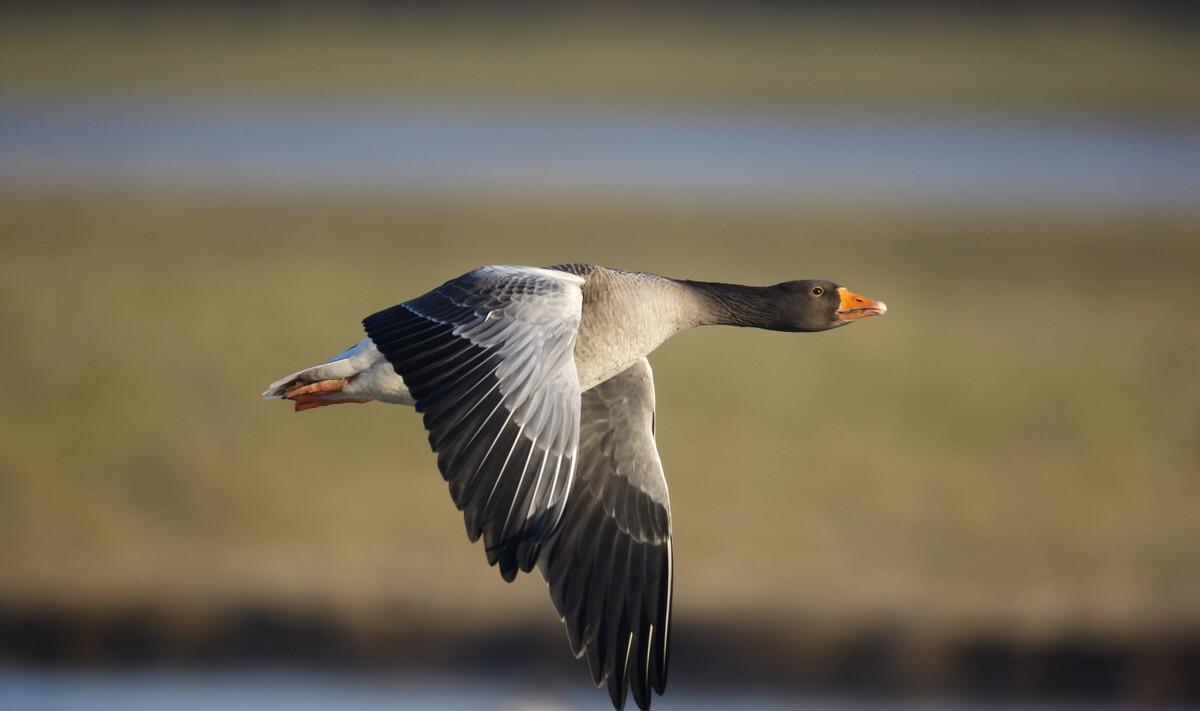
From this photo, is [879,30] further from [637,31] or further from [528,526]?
[528,526]

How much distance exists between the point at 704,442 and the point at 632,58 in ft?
145

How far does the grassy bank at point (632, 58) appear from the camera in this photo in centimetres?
5269

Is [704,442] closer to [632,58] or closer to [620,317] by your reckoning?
[620,317]

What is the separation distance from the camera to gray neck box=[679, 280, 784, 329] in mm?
9602

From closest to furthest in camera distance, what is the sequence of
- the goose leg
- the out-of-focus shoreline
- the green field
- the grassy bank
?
1. the goose leg
2. the out-of-focus shoreline
3. the green field
4. the grassy bank

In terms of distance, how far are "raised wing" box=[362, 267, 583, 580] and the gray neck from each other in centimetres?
116

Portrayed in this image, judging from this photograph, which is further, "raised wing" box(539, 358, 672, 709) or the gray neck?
the gray neck

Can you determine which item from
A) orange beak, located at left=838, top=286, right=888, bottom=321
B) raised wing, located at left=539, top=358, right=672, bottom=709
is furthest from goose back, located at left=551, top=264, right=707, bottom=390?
orange beak, located at left=838, top=286, right=888, bottom=321

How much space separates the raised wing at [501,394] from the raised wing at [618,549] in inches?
51.0

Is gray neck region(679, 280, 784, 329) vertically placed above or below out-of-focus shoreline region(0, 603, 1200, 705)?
above

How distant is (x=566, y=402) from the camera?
315 inches

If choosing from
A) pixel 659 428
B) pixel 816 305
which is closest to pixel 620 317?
pixel 816 305

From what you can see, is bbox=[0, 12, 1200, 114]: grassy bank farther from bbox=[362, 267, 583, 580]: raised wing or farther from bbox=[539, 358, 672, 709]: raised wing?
bbox=[362, 267, 583, 580]: raised wing

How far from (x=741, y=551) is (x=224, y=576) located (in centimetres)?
445
